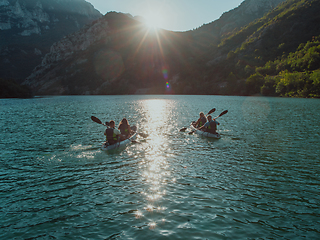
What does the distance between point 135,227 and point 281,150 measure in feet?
48.6

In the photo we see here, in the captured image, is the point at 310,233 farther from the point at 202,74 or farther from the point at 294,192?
the point at 202,74

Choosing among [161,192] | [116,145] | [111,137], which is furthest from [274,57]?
[161,192]

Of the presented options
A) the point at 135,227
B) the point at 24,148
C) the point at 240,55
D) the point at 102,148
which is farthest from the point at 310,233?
the point at 240,55

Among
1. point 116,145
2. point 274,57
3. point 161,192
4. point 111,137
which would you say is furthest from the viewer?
point 274,57

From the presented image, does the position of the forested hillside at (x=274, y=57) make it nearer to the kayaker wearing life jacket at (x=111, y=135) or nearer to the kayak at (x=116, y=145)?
the kayak at (x=116, y=145)

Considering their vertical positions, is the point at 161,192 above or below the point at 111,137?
below

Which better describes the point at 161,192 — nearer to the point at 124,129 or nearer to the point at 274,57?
the point at 124,129

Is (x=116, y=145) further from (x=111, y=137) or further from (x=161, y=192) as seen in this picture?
(x=161, y=192)

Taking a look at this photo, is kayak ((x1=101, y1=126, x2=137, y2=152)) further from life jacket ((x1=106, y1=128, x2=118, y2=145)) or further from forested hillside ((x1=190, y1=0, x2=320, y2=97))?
forested hillside ((x1=190, y1=0, x2=320, y2=97))

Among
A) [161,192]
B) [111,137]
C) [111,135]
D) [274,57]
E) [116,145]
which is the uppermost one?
[274,57]

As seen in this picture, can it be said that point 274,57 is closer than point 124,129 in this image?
No

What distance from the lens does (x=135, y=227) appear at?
24.7ft

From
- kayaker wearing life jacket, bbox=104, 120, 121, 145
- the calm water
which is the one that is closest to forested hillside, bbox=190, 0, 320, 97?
the calm water

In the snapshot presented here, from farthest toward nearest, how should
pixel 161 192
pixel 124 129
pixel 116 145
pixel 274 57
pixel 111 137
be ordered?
pixel 274 57
pixel 124 129
pixel 116 145
pixel 111 137
pixel 161 192
